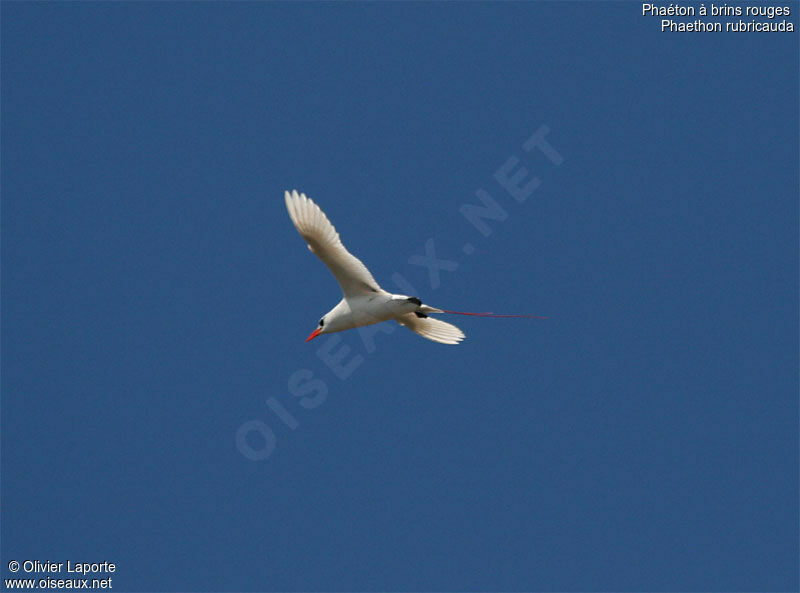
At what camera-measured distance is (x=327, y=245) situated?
533 inches

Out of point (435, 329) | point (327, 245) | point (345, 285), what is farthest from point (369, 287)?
point (435, 329)

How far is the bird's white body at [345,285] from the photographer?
43.8 ft

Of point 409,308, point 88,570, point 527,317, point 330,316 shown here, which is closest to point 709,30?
point 527,317

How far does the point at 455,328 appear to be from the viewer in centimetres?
1574

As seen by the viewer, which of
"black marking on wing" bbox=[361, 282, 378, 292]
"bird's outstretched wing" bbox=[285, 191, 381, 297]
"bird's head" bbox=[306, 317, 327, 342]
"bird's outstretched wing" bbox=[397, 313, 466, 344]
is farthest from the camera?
"bird's outstretched wing" bbox=[397, 313, 466, 344]

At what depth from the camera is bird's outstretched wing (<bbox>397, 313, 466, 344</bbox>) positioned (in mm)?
15641

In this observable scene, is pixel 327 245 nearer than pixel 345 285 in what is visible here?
Yes

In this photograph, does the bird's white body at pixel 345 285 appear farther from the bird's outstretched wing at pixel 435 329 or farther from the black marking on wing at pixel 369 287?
the bird's outstretched wing at pixel 435 329

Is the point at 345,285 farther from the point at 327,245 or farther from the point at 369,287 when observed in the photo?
the point at 327,245

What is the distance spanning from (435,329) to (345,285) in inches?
89.3

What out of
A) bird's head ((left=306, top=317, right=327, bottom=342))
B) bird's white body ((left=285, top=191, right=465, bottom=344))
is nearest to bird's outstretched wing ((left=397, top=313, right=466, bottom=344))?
bird's white body ((left=285, top=191, right=465, bottom=344))

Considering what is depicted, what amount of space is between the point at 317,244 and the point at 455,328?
3283 mm

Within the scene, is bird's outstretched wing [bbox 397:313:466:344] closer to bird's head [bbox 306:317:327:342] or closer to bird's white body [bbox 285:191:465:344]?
bird's white body [bbox 285:191:465:344]

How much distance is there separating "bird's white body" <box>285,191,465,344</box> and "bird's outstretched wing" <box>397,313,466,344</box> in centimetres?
75
